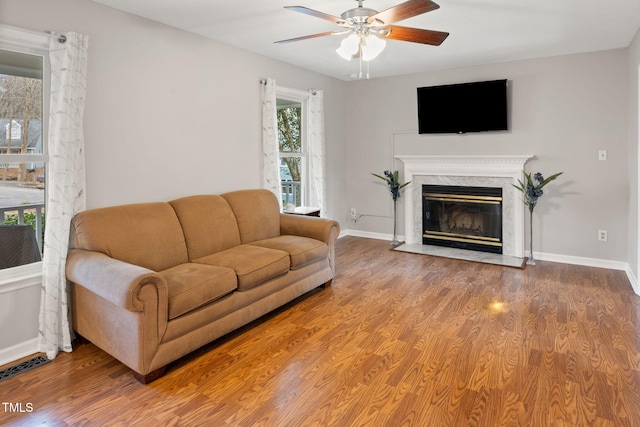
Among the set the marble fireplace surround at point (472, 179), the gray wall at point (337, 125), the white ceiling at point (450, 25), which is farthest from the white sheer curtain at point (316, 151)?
the marble fireplace surround at point (472, 179)

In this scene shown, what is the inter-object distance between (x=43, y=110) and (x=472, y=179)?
4.65 m

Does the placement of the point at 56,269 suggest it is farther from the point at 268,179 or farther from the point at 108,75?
the point at 268,179

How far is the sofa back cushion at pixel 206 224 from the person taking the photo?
3287 mm

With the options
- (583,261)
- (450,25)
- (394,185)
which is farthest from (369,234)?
(450,25)

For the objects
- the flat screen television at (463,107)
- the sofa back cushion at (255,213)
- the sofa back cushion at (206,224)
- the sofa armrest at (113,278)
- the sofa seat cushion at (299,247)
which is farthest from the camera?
the flat screen television at (463,107)

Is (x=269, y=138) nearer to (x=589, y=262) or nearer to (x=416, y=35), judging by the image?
(x=416, y=35)

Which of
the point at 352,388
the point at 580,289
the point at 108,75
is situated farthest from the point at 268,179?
the point at 580,289

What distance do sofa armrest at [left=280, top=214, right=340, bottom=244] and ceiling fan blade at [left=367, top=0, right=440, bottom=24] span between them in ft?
6.47

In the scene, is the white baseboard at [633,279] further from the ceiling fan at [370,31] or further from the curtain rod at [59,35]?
the curtain rod at [59,35]

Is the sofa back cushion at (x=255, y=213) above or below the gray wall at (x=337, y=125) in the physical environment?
below

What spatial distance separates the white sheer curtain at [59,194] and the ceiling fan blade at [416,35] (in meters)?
2.12

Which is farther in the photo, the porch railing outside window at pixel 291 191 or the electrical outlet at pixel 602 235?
the porch railing outside window at pixel 291 191

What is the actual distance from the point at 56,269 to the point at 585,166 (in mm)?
5222

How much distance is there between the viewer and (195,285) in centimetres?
251
